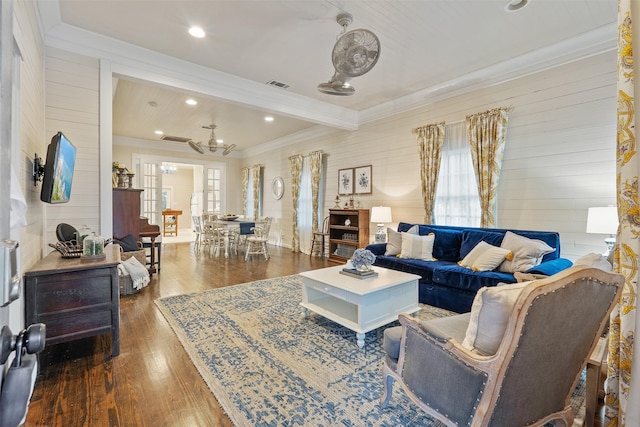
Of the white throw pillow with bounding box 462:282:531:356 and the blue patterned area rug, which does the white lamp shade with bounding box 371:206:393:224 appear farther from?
the white throw pillow with bounding box 462:282:531:356

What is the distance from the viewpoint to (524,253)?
10.2 feet

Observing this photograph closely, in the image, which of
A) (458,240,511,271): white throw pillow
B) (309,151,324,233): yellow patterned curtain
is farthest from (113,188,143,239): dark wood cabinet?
(458,240,511,271): white throw pillow

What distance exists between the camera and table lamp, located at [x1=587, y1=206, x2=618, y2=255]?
8.85 feet

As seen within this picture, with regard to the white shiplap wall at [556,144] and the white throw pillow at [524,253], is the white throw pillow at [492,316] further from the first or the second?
the white shiplap wall at [556,144]

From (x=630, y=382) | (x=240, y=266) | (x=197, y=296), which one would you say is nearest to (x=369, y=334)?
(x=630, y=382)

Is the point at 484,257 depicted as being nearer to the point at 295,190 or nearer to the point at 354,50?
the point at 354,50

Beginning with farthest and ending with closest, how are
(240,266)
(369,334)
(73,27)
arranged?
(240,266), (73,27), (369,334)

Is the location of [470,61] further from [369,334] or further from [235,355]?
[235,355]

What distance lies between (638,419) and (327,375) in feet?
5.10

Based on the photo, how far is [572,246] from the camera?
343cm

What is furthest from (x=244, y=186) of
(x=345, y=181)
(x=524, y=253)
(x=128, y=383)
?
(x=524, y=253)

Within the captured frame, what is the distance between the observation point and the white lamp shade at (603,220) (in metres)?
2.70

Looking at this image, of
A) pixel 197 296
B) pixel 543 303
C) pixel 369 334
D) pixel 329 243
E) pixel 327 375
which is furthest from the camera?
pixel 329 243

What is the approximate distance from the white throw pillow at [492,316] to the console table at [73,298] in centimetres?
251
